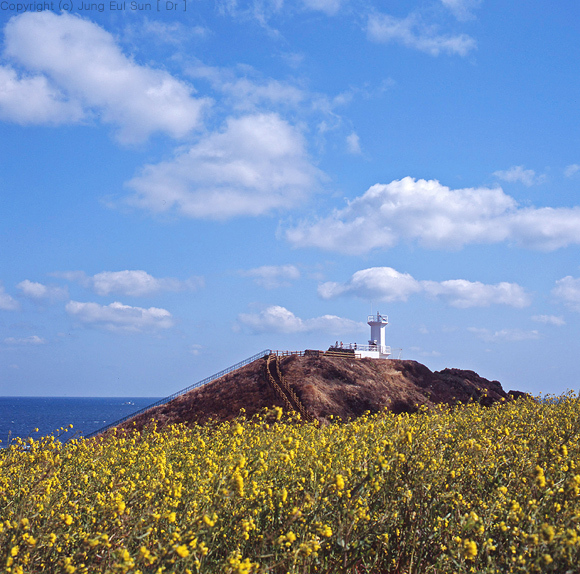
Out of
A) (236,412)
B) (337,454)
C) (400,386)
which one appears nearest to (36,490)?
(337,454)

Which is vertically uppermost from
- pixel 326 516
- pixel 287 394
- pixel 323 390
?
pixel 326 516

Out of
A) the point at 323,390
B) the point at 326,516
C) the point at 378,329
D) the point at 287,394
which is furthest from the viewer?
the point at 378,329

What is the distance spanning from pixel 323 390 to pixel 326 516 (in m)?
28.0

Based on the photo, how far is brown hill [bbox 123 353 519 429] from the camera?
3094 centimetres

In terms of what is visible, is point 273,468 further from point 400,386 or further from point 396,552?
point 400,386

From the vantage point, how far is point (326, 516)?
185 inches

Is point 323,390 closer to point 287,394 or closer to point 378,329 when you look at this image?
point 287,394

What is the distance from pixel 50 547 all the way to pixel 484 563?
12.8 ft

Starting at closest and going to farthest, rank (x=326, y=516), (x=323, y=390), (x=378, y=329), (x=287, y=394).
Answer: (x=326, y=516) < (x=287, y=394) < (x=323, y=390) < (x=378, y=329)

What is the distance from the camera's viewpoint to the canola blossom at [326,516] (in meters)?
3.76

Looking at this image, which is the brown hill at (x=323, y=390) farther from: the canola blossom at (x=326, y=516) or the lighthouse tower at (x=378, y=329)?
the canola blossom at (x=326, y=516)

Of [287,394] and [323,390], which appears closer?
[287,394]

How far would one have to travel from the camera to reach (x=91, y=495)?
5.93 m

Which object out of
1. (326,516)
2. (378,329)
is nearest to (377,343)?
(378,329)
